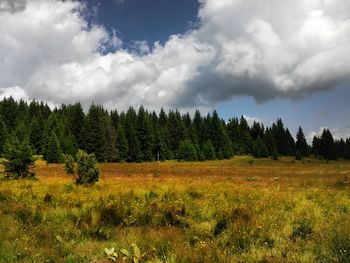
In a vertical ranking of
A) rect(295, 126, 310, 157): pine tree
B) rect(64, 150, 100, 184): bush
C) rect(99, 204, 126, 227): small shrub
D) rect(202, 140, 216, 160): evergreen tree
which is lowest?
rect(99, 204, 126, 227): small shrub

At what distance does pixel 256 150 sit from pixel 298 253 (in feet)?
369

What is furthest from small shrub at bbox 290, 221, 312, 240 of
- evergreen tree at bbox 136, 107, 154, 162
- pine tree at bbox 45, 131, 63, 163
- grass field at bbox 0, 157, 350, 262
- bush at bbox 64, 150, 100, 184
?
evergreen tree at bbox 136, 107, 154, 162

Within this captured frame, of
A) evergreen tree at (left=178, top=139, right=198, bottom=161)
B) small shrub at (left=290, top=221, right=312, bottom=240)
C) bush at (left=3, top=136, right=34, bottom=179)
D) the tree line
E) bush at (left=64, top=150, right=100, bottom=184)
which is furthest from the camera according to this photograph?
evergreen tree at (left=178, top=139, right=198, bottom=161)

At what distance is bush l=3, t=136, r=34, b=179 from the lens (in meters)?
27.8

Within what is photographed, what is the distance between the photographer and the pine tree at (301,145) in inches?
5389

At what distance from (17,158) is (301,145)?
124498 mm

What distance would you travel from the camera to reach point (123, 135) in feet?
303

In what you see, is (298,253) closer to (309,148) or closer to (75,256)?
(75,256)

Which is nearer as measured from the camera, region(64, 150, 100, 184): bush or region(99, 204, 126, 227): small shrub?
region(99, 204, 126, 227): small shrub

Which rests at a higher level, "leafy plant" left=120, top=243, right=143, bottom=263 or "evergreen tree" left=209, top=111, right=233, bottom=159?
"evergreen tree" left=209, top=111, right=233, bottom=159

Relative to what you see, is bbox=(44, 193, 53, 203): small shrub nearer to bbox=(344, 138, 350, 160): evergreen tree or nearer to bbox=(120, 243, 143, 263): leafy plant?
bbox=(120, 243, 143, 263): leafy plant

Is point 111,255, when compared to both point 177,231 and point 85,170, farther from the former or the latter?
point 85,170

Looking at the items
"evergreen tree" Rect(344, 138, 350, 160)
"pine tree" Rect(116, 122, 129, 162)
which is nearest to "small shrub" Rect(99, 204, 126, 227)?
"pine tree" Rect(116, 122, 129, 162)

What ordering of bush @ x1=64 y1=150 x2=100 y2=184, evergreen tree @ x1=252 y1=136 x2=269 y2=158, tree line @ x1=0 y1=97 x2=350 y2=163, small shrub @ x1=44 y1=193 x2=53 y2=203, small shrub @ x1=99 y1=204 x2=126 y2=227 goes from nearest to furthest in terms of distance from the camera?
small shrub @ x1=99 y1=204 x2=126 y2=227
small shrub @ x1=44 y1=193 x2=53 y2=203
bush @ x1=64 y1=150 x2=100 y2=184
tree line @ x1=0 y1=97 x2=350 y2=163
evergreen tree @ x1=252 y1=136 x2=269 y2=158
